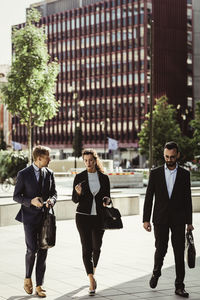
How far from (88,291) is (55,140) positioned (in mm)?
126772

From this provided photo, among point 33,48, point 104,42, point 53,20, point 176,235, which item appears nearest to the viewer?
point 176,235

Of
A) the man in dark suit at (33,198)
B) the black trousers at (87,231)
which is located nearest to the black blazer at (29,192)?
the man in dark suit at (33,198)

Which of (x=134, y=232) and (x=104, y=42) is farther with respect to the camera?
(x=104, y=42)

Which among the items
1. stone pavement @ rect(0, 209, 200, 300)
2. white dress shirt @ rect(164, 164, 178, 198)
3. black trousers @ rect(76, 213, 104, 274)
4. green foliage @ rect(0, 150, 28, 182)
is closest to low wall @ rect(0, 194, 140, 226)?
stone pavement @ rect(0, 209, 200, 300)

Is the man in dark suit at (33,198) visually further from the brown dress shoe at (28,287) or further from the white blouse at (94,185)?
the white blouse at (94,185)

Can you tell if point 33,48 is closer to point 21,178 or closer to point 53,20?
point 21,178

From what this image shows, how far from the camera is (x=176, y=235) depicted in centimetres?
780

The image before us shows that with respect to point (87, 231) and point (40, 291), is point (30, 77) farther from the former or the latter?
point (40, 291)

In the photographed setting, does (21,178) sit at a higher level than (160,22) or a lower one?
lower

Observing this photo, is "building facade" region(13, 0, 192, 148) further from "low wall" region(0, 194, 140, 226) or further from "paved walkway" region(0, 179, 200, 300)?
"paved walkway" region(0, 179, 200, 300)

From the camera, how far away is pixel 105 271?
950 cm

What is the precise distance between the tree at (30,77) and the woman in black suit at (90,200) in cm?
2928

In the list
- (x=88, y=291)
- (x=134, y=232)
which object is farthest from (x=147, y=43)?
(x=88, y=291)

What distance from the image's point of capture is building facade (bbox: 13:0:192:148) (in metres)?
117
